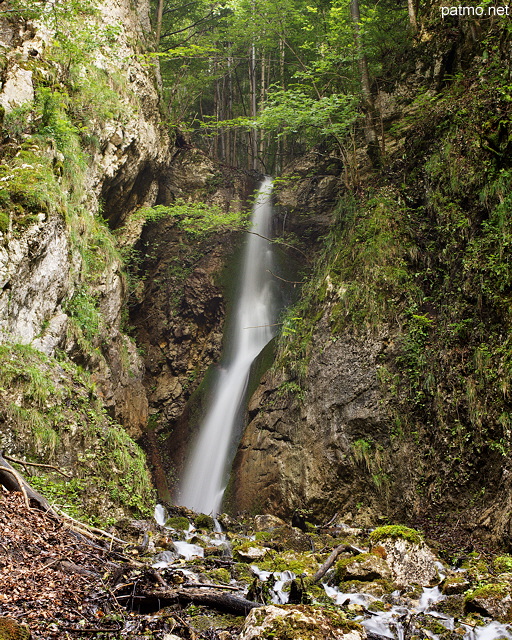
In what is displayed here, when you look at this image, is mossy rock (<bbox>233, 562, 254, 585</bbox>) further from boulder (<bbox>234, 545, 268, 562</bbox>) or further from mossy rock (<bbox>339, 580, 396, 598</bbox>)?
mossy rock (<bbox>339, 580, 396, 598</bbox>)

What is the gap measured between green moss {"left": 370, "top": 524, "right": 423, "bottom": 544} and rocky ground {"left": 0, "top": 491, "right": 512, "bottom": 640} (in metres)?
0.01

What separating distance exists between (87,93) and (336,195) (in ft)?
24.7

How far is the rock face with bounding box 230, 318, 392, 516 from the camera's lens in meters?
8.42

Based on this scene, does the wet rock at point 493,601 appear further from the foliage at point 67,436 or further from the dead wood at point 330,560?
the foliage at point 67,436

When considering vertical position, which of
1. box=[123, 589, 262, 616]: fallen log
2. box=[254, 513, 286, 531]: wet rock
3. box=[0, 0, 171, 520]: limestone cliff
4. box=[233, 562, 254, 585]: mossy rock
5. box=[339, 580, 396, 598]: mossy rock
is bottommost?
box=[254, 513, 286, 531]: wet rock

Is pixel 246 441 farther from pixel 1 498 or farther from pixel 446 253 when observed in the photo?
pixel 1 498

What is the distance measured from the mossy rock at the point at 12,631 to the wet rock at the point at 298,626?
1413 millimetres

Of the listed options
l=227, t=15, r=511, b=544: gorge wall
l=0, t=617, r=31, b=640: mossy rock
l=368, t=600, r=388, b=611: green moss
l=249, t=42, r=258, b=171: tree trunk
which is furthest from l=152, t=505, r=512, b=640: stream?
l=249, t=42, r=258, b=171: tree trunk

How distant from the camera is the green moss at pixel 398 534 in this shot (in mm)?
5556

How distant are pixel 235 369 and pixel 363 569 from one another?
809cm

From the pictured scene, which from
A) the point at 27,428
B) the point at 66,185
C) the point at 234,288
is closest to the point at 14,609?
the point at 27,428

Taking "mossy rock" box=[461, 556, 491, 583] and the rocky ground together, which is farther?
"mossy rock" box=[461, 556, 491, 583]

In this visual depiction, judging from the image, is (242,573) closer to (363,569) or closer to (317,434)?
(363,569)

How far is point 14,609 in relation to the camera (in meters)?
2.96
